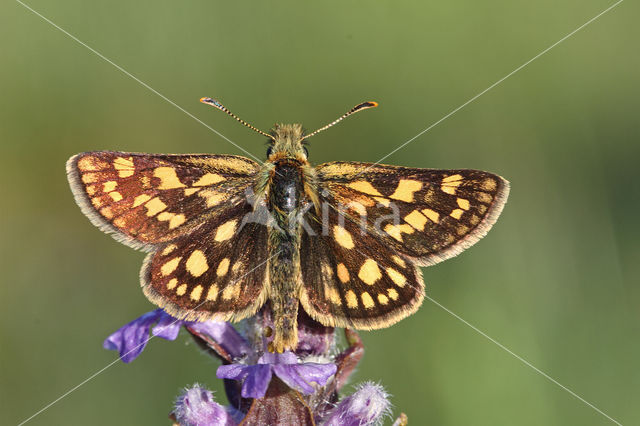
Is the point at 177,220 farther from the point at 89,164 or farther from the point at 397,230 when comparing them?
the point at 397,230

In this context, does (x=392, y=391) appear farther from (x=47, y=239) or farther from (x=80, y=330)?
(x=47, y=239)

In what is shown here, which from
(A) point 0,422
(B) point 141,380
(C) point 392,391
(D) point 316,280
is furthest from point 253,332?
(A) point 0,422

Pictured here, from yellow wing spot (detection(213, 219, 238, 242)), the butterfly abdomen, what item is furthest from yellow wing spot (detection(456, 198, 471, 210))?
yellow wing spot (detection(213, 219, 238, 242))

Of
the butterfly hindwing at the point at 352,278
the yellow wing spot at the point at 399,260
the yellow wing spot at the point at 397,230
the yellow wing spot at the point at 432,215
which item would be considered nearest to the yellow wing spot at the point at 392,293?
the butterfly hindwing at the point at 352,278

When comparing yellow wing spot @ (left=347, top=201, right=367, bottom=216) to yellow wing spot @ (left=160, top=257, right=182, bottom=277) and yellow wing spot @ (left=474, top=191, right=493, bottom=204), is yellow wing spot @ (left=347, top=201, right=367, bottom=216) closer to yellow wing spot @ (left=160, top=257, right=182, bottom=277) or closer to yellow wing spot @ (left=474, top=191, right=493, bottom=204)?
yellow wing spot @ (left=474, top=191, right=493, bottom=204)

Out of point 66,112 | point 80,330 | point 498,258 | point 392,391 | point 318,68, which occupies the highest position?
point 66,112
